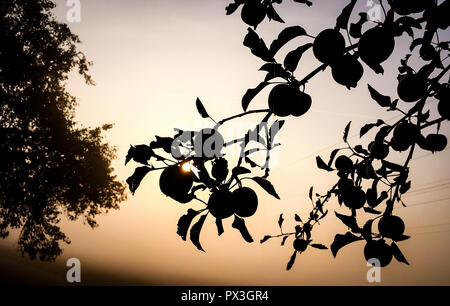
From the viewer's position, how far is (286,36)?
1.31m

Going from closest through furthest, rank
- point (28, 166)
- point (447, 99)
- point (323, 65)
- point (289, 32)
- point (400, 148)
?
1. point (323, 65)
2. point (289, 32)
3. point (447, 99)
4. point (400, 148)
5. point (28, 166)

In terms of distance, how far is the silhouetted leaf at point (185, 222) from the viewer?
52.4 inches

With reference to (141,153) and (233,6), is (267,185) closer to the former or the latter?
(141,153)

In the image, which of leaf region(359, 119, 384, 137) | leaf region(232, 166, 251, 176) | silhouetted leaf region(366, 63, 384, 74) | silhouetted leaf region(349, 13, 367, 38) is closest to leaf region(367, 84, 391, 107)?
leaf region(359, 119, 384, 137)

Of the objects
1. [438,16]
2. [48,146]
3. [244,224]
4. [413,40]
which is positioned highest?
[48,146]

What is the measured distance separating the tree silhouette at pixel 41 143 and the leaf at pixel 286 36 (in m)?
12.4

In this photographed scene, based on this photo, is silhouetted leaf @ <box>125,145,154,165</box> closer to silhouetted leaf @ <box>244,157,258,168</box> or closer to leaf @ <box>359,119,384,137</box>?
silhouetted leaf @ <box>244,157,258,168</box>

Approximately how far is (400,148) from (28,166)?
1287 cm

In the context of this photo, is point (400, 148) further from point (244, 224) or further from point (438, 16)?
point (244, 224)

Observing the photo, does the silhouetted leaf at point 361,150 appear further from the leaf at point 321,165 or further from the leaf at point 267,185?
the leaf at point 267,185

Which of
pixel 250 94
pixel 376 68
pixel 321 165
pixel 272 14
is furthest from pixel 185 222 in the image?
pixel 321 165

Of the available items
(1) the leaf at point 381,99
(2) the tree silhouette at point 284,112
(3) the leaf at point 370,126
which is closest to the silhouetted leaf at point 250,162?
(2) the tree silhouette at point 284,112

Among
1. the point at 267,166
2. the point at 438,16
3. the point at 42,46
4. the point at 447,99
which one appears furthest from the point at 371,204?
the point at 42,46

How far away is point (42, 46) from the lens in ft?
39.2
